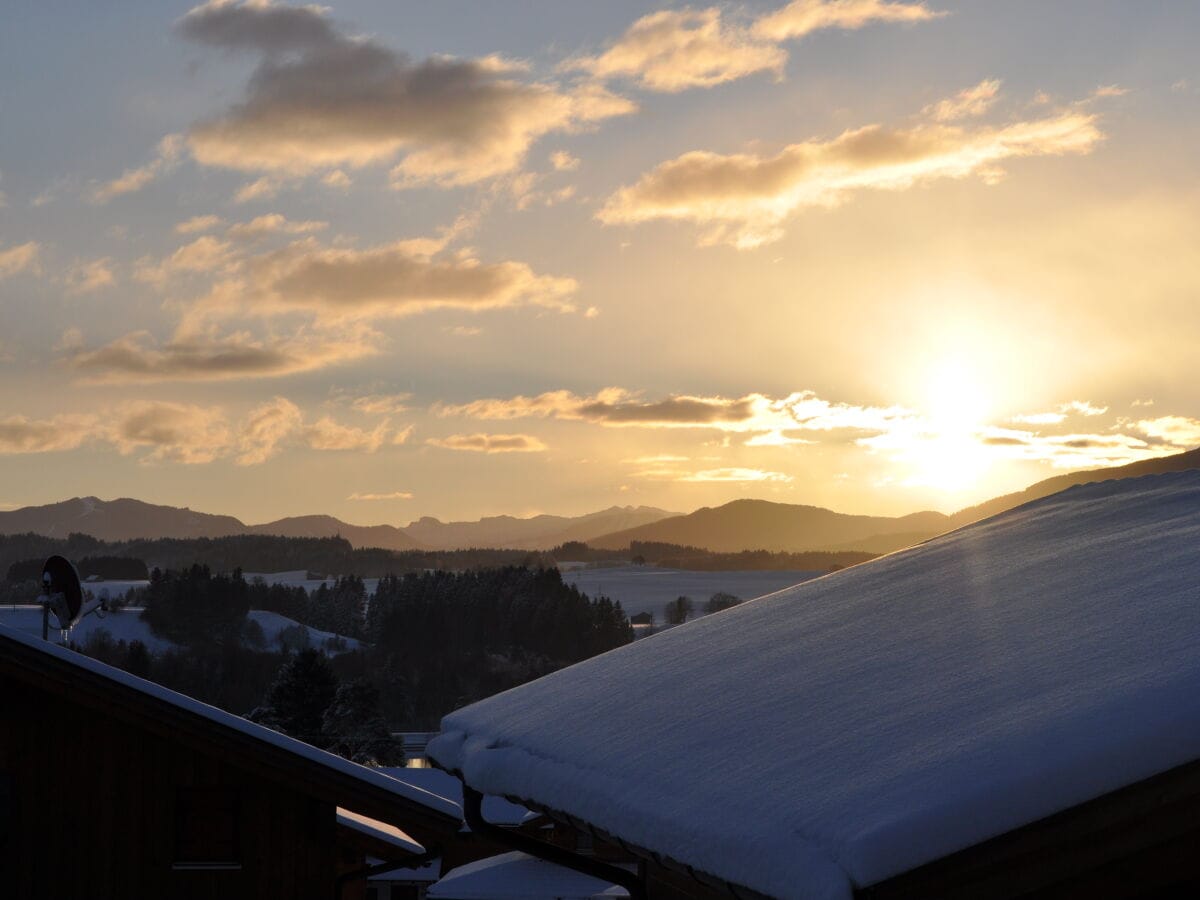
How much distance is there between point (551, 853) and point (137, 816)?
5997 mm

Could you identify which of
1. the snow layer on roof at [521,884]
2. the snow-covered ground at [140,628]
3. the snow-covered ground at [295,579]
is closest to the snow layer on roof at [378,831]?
the snow layer on roof at [521,884]

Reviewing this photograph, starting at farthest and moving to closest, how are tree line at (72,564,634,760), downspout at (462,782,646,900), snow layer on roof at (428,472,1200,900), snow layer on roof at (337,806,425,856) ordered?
tree line at (72,564,634,760) → snow layer on roof at (337,806,425,856) → downspout at (462,782,646,900) → snow layer on roof at (428,472,1200,900)

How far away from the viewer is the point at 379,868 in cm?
1089

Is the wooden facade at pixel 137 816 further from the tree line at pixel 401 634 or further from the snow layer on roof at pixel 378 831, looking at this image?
the tree line at pixel 401 634

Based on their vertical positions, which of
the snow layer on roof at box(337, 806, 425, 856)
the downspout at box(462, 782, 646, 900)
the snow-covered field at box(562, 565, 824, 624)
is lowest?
the snow-covered field at box(562, 565, 824, 624)

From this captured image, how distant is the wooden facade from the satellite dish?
4.11m

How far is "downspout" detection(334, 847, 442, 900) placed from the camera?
10.8 m

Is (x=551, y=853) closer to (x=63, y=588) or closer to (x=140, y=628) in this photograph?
(x=63, y=588)

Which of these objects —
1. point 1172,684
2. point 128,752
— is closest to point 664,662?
point 1172,684

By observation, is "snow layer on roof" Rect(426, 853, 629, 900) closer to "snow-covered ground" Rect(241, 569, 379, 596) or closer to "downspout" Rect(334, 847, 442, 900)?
"downspout" Rect(334, 847, 442, 900)

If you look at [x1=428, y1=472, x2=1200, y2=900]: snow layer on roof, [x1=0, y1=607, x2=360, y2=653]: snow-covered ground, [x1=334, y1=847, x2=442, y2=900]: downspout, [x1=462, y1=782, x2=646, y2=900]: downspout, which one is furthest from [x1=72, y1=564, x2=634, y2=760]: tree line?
[x1=428, y1=472, x2=1200, y2=900]: snow layer on roof

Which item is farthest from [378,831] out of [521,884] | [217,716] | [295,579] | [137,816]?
[295,579]

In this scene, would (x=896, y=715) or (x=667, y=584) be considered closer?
(x=896, y=715)

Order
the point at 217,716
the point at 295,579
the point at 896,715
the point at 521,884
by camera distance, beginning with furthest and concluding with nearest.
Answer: the point at 295,579 → the point at 217,716 → the point at 521,884 → the point at 896,715
